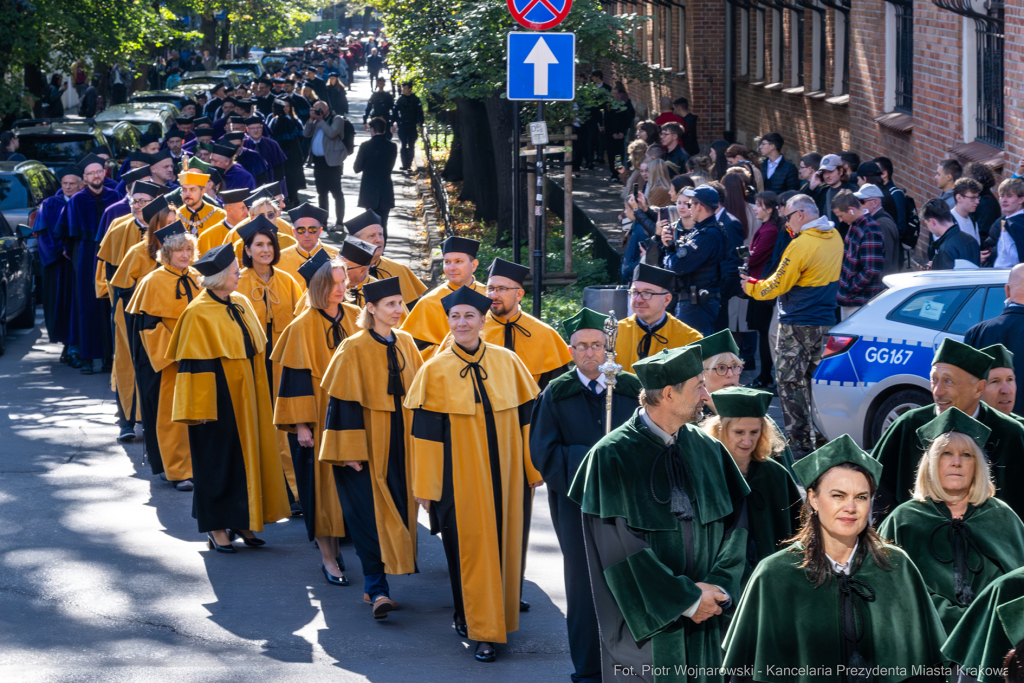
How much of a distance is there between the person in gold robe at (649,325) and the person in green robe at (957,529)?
2.75 meters

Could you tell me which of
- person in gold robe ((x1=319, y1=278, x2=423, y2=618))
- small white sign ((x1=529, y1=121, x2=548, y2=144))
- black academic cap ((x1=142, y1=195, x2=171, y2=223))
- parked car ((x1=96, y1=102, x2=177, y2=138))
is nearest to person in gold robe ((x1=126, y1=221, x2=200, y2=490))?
black academic cap ((x1=142, y1=195, x2=171, y2=223))

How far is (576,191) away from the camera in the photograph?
2552cm

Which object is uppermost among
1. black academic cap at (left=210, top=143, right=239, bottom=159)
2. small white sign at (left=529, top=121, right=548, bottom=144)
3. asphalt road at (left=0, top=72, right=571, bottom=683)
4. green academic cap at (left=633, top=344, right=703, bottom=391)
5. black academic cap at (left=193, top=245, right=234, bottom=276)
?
black academic cap at (left=210, top=143, right=239, bottom=159)

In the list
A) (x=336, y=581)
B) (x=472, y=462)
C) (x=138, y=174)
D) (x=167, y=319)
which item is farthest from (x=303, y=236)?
(x=472, y=462)

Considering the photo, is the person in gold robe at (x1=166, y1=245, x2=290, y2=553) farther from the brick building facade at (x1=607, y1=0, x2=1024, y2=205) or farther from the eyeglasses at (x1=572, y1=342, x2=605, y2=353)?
the brick building facade at (x1=607, y1=0, x2=1024, y2=205)

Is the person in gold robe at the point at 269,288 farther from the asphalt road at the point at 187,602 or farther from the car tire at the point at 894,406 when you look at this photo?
the car tire at the point at 894,406

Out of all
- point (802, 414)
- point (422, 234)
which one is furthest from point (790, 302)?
point (422, 234)

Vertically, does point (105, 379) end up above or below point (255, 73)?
below

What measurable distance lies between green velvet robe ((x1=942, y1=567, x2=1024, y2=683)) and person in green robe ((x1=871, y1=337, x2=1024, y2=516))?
4.65ft

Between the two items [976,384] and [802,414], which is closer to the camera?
[976,384]

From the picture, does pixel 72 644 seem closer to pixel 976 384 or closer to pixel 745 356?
pixel 976 384

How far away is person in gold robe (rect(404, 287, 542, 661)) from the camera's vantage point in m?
6.83

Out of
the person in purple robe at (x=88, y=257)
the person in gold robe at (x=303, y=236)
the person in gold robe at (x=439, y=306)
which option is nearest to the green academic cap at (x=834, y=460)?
the person in gold robe at (x=439, y=306)

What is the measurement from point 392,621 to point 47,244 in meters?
8.25
